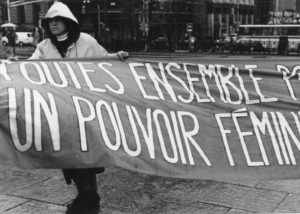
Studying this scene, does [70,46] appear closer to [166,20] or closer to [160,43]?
[166,20]

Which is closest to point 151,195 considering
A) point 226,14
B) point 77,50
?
point 77,50

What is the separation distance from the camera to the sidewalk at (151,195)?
171 inches

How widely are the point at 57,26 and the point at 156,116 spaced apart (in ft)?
3.76

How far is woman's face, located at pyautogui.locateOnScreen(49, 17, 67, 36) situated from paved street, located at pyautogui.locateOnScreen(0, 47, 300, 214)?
3.62 feet

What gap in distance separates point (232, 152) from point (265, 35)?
48.0 ft

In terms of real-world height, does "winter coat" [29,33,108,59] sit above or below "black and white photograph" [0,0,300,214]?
above

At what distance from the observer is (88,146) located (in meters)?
3.55

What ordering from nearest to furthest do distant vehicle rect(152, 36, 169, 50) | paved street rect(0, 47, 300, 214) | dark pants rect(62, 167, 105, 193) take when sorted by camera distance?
dark pants rect(62, 167, 105, 193) → paved street rect(0, 47, 300, 214) → distant vehicle rect(152, 36, 169, 50)

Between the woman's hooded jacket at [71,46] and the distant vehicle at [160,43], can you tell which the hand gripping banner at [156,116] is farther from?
the distant vehicle at [160,43]

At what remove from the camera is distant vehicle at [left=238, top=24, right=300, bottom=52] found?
16562 millimetres

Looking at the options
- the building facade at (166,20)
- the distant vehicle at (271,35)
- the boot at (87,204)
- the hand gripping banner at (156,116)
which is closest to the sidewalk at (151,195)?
the boot at (87,204)

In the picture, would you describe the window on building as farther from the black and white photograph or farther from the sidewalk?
the black and white photograph

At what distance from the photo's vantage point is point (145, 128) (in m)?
3.74

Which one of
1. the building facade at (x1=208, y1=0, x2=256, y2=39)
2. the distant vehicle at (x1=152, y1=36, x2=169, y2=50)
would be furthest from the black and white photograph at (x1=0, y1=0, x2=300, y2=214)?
the building facade at (x1=208, y1=0, x2=256, y2=39)
